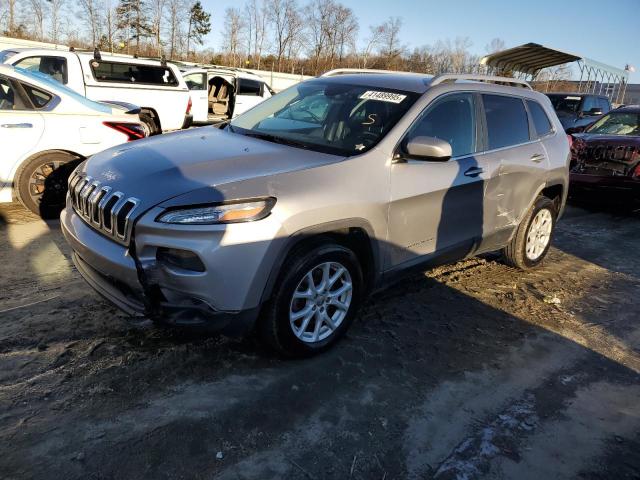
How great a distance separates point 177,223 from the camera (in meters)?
2.63

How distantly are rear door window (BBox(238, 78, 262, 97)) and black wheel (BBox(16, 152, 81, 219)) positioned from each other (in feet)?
28.6

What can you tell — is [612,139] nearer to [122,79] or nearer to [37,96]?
[37,96]

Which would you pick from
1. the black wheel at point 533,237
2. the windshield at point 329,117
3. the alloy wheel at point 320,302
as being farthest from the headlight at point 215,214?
the black wheel at point 533,237

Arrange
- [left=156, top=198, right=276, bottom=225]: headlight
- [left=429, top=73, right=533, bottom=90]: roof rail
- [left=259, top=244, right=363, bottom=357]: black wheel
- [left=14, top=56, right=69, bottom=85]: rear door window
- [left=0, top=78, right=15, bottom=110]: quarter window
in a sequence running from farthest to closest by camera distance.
Answer: [left=14, top=56, right=69, bottom=85]: rear door window < [left=0, top=78, right=15, bottom=110]: quarter window < [left=429, top=73, right=533, bottom=90]: roof rail < [left=259, top=244, right=363, bottom=357]: black wheel < [left=156, top=198, right=276, bottom=225]: headlight

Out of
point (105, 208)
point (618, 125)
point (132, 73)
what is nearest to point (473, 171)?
point (105, 208)

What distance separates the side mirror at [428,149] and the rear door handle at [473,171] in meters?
0.57

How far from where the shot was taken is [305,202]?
2.89 meters

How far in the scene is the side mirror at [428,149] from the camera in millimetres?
3338

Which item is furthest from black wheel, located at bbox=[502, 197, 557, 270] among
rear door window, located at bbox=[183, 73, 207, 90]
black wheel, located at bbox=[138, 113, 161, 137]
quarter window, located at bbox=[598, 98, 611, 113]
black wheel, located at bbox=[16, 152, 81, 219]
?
quarter window, located at bbox=[598, 98, 611, 113]

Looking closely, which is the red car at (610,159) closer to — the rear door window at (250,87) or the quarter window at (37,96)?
the quarter window at (37,96)

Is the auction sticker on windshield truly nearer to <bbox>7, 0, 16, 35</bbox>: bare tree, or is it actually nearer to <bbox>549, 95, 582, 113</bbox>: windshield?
<bbox>549, 95, 582, 113</bbox>: windshield

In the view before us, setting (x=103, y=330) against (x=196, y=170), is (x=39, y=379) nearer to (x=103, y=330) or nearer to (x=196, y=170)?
(x=103, y=330)

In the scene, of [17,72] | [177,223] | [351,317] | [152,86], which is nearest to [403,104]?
[351,317]

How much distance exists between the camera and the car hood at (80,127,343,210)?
9.25 feet
